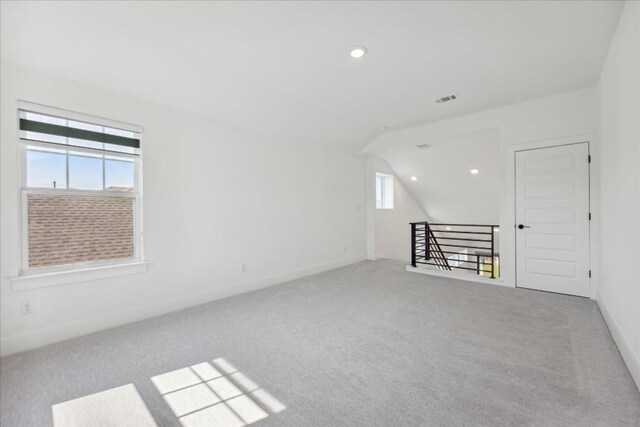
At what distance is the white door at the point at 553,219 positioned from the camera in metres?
3.54

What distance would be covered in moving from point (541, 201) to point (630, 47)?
226 centimetres

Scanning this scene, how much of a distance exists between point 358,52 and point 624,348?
3171 millimetres

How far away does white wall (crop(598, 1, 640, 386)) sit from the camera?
6.06 feet

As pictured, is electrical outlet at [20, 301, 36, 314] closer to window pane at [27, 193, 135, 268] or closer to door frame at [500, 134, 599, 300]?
window pane at [27, 193, 135, 268]

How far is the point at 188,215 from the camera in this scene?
3424 mm

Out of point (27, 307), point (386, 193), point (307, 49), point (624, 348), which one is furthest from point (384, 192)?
point (27, 307)

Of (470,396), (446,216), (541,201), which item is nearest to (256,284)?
(470,396)

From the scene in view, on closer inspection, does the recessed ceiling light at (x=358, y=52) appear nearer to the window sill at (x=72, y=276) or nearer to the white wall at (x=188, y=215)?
the white wall at (x=188, y=215)

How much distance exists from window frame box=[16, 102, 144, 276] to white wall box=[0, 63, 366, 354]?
0.21 feet

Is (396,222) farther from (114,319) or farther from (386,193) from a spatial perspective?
(114,319)

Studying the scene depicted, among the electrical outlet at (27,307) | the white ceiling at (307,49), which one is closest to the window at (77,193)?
the electrical outlet at (27,307)

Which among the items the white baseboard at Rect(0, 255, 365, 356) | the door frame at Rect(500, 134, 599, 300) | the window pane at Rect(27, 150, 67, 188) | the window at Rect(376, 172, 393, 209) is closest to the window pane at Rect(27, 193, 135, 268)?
the window pane at Rect(27, 150, 67, 188)

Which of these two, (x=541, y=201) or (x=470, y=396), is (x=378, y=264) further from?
(x=470, y=396)

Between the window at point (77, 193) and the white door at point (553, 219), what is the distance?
194 inches
